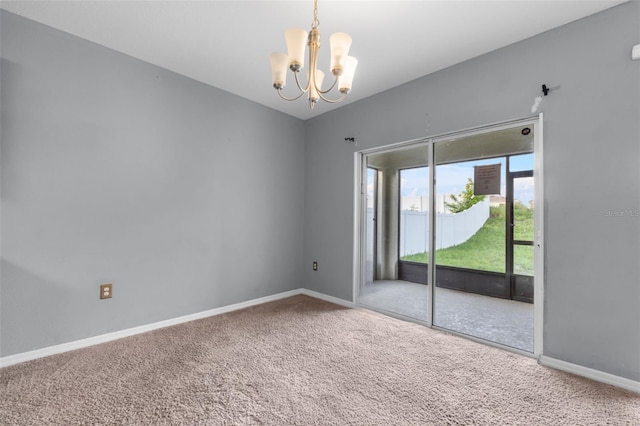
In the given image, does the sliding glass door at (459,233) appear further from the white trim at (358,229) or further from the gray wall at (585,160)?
the gray wall at (585,160)

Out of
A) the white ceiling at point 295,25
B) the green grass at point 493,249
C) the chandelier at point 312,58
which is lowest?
the green grass at point 493,249

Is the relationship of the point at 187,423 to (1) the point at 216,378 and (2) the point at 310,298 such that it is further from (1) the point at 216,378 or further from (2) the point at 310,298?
(2) the point at 310,298

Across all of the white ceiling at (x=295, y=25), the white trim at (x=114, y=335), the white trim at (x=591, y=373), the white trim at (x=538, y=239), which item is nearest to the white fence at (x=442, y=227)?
the white trim at (x=538, y=239)

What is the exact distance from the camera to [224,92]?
11.0 feet

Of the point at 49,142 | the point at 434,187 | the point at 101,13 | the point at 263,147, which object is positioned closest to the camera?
the point at 101,13

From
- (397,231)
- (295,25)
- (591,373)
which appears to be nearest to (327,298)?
(397,231)

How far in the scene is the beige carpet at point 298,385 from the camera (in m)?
1.61

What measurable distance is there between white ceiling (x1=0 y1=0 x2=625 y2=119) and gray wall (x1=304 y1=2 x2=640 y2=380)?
0.18 meters

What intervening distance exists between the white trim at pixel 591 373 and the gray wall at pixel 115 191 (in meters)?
2.91

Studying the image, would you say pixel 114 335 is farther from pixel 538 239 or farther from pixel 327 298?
pixel 538 239

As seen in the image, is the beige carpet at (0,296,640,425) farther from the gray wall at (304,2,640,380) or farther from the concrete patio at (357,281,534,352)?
the gray wall at (304,2,640,380)

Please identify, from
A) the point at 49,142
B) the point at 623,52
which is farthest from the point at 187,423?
the point at 623,52

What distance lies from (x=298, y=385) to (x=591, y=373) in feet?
6.72

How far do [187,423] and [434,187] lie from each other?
278 centimetres
